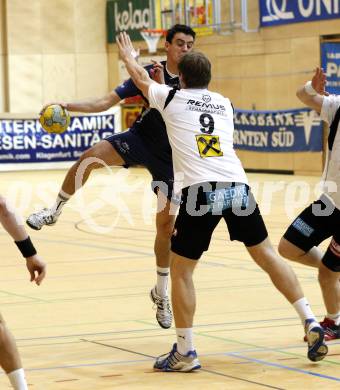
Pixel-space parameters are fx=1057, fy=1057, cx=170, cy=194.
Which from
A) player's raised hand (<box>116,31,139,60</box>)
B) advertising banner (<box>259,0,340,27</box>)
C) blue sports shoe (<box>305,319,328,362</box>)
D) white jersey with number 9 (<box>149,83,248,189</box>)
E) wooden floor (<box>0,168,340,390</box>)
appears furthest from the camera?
advertising banner (<box>259,0,340,27</box>)

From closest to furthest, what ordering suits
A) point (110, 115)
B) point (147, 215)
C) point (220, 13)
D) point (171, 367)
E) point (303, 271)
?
point (171, 367)
point (303, 271)
point (147, 215)
point (220, 13)
point (110, 115)

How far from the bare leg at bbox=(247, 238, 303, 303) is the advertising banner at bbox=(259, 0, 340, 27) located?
1860 centimetres

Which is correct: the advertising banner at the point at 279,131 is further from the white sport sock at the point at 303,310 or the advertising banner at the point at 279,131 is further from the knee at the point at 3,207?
the knee at the point at 3,207

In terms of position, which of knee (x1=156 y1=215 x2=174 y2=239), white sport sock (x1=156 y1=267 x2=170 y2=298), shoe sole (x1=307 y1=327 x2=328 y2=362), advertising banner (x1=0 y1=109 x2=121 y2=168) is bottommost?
advertising banner (x1=0 y1=109 x2=121 y2=168)

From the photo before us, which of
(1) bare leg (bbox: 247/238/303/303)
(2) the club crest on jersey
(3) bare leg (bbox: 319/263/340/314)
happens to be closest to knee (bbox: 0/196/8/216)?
(2) the club crest on jersey

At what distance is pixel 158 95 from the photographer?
7.15 metres

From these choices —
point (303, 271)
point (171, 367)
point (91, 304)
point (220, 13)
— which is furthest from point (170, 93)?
point (220, 13)

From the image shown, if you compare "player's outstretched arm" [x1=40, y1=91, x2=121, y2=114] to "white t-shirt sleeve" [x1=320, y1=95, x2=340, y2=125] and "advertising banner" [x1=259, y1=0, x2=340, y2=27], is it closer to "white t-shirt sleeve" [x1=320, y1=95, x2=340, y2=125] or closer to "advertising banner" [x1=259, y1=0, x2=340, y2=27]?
"white t-shirt sleeve" [x1=320, y1=95, x2=340, y2=125]

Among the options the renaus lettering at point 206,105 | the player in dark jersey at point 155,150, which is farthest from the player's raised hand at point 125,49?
the player in dark jersey at point 155,150

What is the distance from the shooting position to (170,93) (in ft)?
23.4

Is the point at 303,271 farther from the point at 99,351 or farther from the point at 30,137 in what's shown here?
the point at 30,137

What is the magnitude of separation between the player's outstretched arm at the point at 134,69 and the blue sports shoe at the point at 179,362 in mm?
1799

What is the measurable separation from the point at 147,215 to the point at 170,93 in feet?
36.3

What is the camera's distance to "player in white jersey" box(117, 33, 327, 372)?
699 cm
